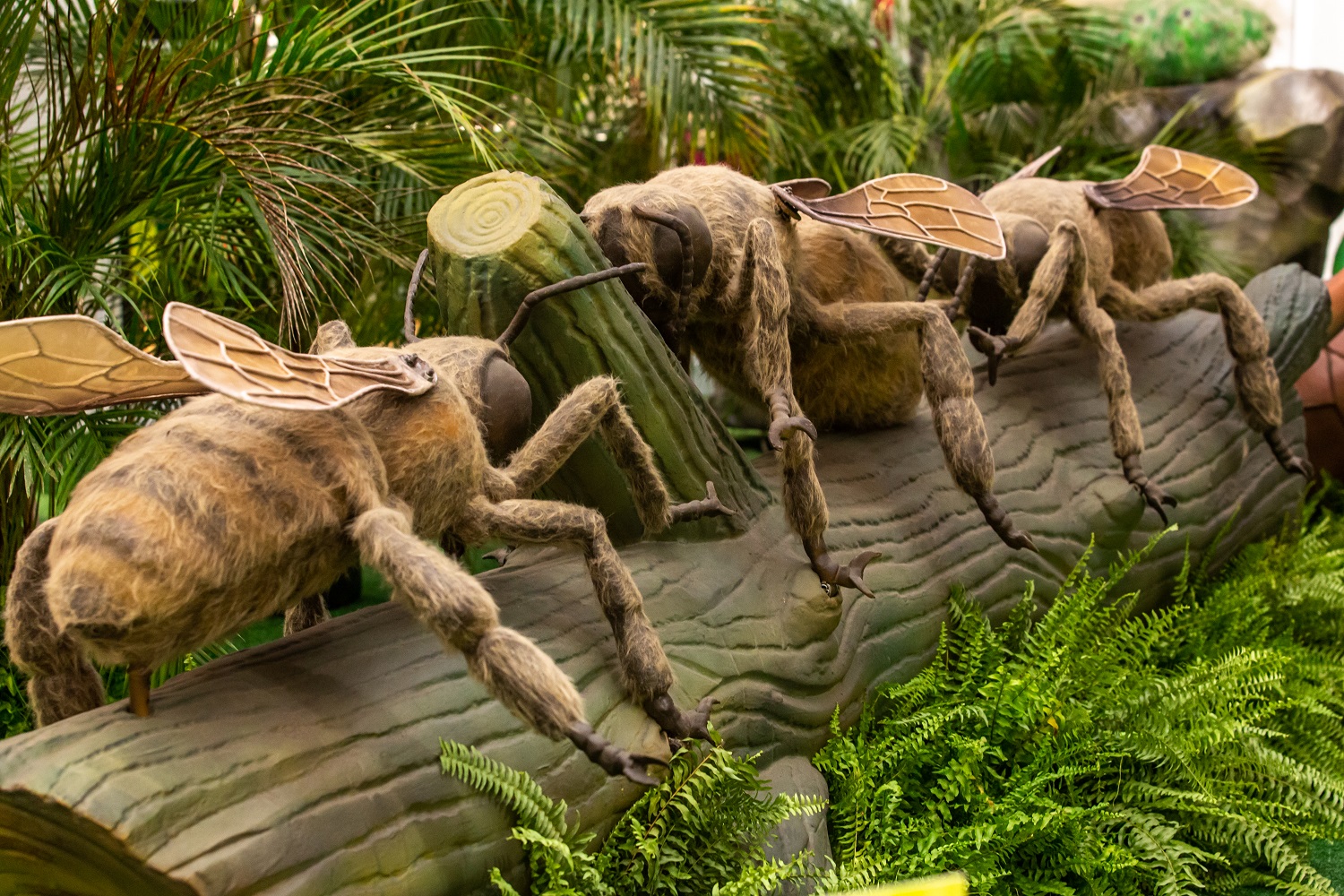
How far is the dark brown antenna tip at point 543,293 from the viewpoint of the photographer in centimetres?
191

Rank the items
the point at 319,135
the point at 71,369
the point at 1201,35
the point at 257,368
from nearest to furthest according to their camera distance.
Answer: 1. the point at 257,368
2. the point at 71,369
3. the point at 319,135
4. the point at 1201,35

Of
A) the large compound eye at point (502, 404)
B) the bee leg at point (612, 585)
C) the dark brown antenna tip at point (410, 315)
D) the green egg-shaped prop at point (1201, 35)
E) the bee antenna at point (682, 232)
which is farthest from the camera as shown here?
the green egg-shaped prop at point (1201, 35)

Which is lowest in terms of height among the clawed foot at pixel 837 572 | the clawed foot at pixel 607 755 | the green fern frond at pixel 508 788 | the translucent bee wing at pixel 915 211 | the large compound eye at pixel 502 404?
the clawed foot at pixel 837 572

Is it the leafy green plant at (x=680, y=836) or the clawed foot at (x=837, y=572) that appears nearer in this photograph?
the leafy green plant at (x=680, y=836)

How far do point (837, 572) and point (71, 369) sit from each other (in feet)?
4.47

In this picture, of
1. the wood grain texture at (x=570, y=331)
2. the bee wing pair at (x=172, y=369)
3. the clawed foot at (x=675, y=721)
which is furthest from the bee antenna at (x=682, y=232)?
the clawed foot at (x=675, y=721)

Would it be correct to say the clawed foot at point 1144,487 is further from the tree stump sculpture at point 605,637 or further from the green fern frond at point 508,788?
the green fern frond at point 508,788

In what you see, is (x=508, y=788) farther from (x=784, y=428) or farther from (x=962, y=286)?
(x=962, y=286)

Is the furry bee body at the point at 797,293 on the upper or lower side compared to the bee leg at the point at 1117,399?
upper

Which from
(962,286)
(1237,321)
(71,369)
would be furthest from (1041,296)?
(71,369)

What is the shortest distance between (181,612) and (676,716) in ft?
2.59

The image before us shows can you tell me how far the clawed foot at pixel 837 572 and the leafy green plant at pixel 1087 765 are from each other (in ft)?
0.86

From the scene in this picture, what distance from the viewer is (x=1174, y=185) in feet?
10.3

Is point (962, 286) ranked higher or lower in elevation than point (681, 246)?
lower
